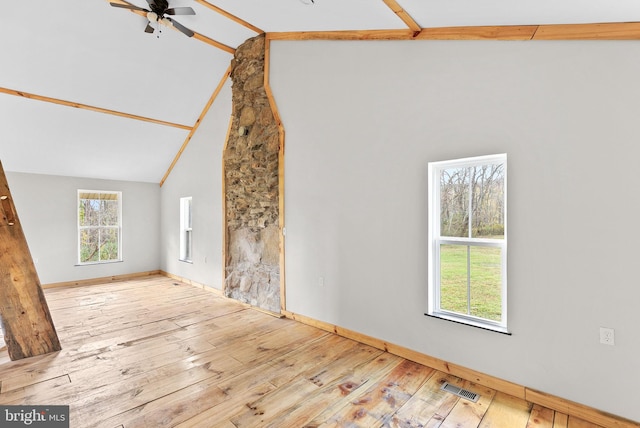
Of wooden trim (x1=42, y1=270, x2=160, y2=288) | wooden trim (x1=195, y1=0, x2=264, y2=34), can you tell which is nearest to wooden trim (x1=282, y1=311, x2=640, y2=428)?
wooden trim (x1=195, y1=0, x2=264, y2=34)

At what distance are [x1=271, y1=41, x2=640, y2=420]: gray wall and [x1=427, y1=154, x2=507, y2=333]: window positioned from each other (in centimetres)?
10

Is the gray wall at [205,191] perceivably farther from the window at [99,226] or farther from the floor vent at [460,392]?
the floor vent at [460,392]

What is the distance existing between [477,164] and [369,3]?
5.41ft

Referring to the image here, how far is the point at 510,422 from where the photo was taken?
212 centimetres

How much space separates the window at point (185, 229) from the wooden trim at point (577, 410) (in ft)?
19.7

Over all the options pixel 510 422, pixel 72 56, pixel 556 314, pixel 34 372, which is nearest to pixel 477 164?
pixel 556 314

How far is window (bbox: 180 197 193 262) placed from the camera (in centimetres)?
650

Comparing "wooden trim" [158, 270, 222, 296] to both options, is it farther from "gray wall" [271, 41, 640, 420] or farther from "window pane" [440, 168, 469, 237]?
"window pane" [440, 168, 469, 237]

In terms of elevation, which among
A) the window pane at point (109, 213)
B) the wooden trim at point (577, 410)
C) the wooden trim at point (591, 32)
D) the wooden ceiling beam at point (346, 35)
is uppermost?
the wooden ceiling beam at point (346, 35)

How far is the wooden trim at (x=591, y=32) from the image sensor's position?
1966 mm

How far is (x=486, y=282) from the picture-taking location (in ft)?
8.84

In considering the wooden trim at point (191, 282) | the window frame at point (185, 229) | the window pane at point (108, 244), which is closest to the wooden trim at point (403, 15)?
the wooden trim at point (191, 282)

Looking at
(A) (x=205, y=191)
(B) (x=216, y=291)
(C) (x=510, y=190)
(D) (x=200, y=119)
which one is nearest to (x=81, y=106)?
(D) (x=200, y=119)

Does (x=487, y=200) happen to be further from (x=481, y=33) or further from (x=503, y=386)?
(x=503, y=386)
